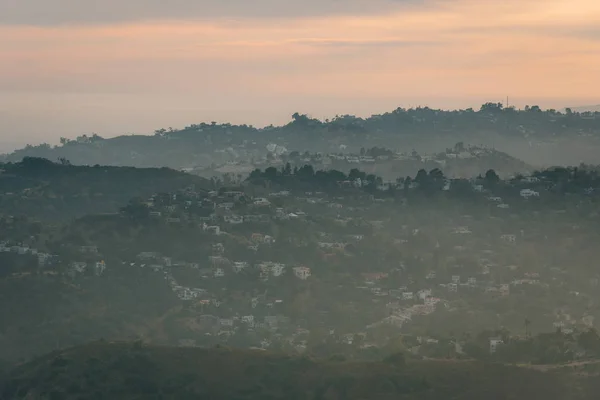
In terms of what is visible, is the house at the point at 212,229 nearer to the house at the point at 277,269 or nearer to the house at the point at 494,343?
the house at the point at 277,269

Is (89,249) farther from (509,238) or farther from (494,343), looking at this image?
(494,343)

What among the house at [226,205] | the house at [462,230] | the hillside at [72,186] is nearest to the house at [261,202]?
the house at [226,205]

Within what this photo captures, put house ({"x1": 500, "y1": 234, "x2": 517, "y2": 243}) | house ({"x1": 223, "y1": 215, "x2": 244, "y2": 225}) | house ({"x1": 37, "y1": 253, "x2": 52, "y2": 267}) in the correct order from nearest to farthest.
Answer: house ({"x1": 37, "y1": 253, "x2": 52, "y2": 267}) → house ({"x1": 500, "y1": 234, "x2": 517, "y2": 243}) → house ({"x1": 223, "y1": 215, "x2": 244, "y2": 225})

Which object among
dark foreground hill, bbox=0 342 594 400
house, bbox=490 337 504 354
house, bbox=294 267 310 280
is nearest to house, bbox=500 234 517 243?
house, bbox=294 267 310 280

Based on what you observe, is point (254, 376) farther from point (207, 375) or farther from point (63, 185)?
point (63, 185)

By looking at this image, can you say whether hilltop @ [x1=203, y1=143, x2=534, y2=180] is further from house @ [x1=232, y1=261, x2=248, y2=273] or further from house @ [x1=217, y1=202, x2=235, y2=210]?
house @ [x1=232, y1=261, x2=248, y2=273]

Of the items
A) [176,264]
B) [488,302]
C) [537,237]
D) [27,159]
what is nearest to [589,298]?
[488,302]

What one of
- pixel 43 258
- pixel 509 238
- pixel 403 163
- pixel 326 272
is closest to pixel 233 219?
pixel 326 272
